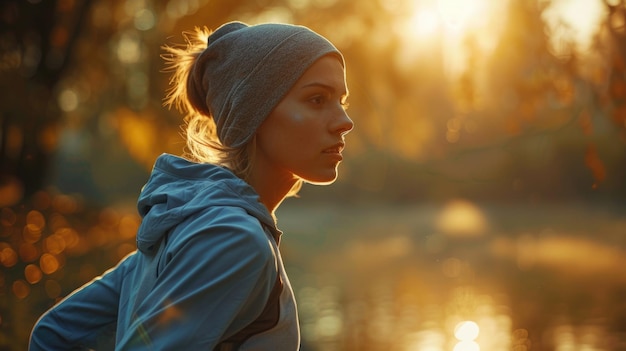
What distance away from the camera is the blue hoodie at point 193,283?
1688mm

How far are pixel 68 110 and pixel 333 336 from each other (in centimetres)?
1169

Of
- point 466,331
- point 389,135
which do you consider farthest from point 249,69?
point 389,135

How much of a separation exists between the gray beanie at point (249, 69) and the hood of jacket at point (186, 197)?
0.68 ft

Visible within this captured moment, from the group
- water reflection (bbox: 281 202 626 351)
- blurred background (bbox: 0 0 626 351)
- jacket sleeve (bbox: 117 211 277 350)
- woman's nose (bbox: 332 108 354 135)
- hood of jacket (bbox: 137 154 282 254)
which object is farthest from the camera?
water reflection (bbox: 281 202 626 351)

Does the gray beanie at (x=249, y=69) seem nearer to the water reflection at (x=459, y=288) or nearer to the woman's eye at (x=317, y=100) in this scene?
Answer: the woman's eye at (x=317, y=100)

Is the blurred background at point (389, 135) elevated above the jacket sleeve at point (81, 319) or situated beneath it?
elevated above

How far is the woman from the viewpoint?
170 centimetres

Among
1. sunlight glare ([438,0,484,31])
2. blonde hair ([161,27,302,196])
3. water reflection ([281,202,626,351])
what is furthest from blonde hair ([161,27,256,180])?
water reflection ([281,202,626,351])

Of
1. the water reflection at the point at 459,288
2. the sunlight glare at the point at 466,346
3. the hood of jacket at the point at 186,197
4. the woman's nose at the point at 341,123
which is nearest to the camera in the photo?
the hood of jacket at the point at 186,197

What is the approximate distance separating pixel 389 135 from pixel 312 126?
10698 millimetres

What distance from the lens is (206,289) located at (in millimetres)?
1684

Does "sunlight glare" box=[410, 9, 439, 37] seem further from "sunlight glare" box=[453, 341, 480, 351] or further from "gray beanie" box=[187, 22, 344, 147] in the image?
"gray beanie" box=[187, 22, 344, 147]

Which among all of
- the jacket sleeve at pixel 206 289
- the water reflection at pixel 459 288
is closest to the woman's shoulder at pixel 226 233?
the jacket sleeve at pixel 206 289

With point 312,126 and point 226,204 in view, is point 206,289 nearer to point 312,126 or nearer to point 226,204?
point 226,204
